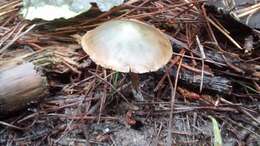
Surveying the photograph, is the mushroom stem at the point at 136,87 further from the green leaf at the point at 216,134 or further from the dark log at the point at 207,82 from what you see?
the green leaf at the point at 216,134

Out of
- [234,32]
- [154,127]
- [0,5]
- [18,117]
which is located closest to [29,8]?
[0,5]

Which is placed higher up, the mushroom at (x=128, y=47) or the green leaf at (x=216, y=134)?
the mushroom at (x=128, y=47)

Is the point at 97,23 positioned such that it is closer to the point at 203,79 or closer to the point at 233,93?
the point at 203,79

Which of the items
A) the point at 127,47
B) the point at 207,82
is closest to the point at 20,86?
the point at 127,47

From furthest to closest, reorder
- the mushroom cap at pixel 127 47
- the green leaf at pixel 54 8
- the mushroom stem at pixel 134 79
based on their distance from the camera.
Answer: the green leaf at pixel 54 8 < the mushroom stem at pixel 134 79 < the mushroom cap at pixel 127 47

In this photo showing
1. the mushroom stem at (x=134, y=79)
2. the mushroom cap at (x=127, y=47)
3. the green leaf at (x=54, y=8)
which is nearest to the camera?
the mushroom cap at (x=127, y=47)

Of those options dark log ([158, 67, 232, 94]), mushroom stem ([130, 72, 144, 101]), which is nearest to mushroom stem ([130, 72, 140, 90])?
mushroom stem ([130, 72, 144, 101])

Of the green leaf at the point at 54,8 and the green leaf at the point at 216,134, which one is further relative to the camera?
the green leaf at the point at 54,8

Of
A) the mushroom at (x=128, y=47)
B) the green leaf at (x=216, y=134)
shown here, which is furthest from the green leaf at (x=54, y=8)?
the green leaf at (x=216, y=134)
